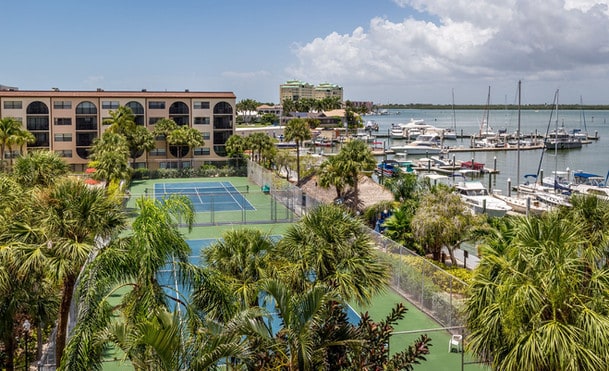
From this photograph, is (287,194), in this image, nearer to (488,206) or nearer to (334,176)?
(334,176)

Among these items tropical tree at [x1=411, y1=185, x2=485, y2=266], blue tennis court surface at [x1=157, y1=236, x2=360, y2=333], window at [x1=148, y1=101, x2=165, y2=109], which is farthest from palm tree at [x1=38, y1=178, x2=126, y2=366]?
window at [x1=148, y1=101, x2=165, y2=109]

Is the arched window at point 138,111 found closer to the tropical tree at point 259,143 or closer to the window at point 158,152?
the window at point 158,152

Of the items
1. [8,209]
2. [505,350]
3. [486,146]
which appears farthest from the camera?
[486,146]

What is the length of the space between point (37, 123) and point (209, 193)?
30075 mm

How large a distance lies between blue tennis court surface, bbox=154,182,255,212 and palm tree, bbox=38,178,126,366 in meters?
29.2

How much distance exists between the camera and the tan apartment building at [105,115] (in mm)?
69375

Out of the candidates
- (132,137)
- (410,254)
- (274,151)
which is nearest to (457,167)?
(274,151)

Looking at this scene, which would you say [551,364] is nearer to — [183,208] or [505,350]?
[505,350]

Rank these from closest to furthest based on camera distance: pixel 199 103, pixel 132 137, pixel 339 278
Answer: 1. pixel 339 278
2. pixel 132 137
3. pixel 199 103

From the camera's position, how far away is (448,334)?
762 inches

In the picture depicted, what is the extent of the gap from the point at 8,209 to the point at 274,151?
175 feet

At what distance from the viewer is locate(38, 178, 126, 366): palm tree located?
14141mm

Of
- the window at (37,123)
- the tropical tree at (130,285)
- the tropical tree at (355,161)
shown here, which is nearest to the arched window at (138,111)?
the window at (37,123)

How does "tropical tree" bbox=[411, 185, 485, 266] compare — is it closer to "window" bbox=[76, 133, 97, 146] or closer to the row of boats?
the row of boats
